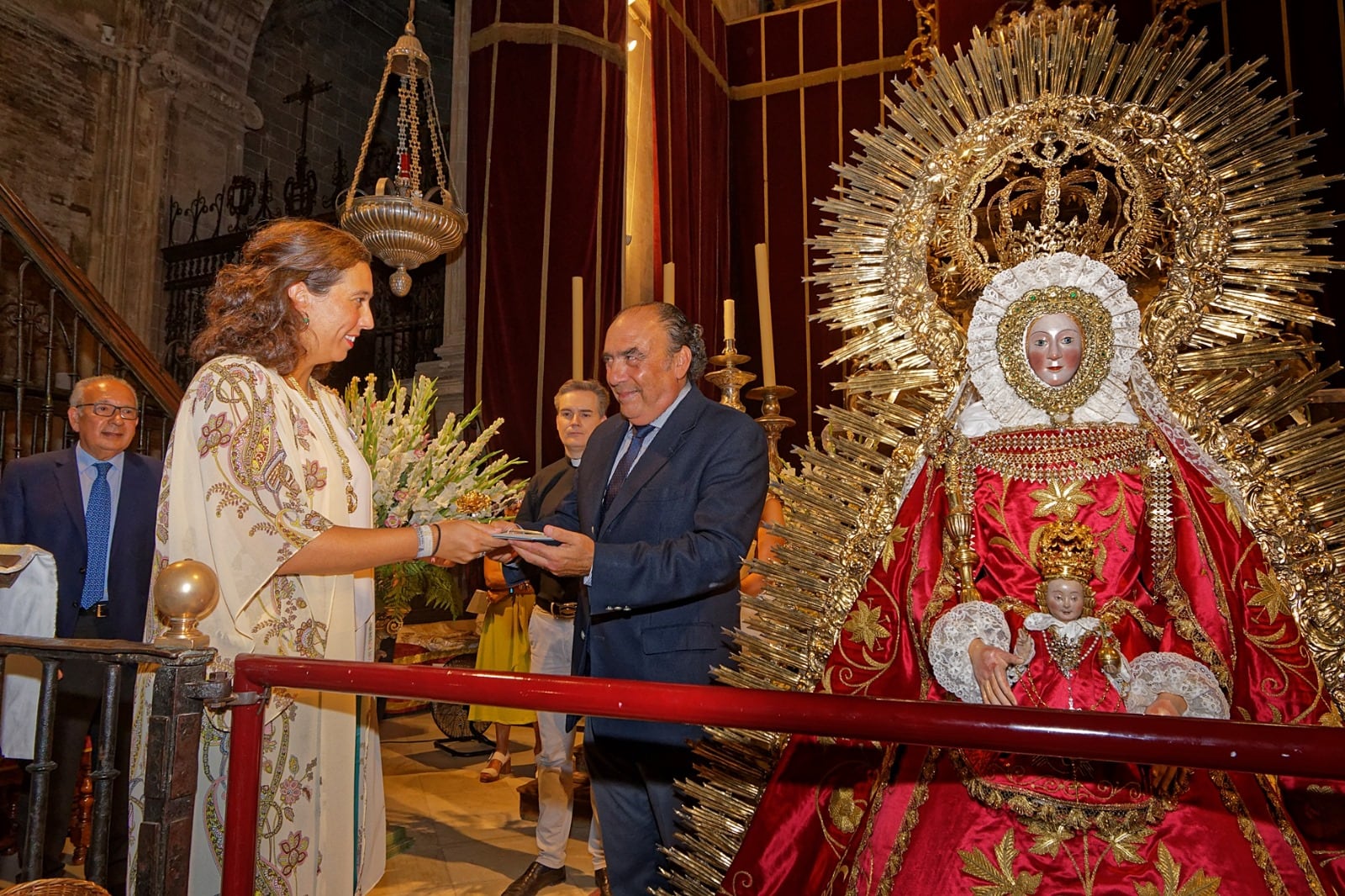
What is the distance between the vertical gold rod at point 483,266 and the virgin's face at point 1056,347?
360cm

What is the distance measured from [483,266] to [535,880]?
3.45 m

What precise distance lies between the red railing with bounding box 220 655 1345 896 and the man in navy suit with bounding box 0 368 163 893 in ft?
6.89

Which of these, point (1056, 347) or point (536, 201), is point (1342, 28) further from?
point (1056, 347)

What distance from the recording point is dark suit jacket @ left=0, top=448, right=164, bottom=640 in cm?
337

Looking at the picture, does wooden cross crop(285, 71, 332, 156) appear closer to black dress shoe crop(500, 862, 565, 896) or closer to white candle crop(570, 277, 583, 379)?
white candle crop(570, 277, 583, 379)

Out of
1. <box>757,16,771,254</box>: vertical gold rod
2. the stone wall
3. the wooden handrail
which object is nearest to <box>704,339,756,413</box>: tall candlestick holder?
the wooden handrail

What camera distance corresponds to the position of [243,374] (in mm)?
1943

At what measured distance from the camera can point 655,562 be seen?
212 cm

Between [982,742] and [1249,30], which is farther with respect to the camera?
[1249,30]

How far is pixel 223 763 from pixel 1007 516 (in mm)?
1926

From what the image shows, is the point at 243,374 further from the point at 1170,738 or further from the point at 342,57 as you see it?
the point at 342,57

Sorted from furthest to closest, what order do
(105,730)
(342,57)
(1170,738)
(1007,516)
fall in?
(342,57)
(1007,516)
(105,730)
(1170,738)

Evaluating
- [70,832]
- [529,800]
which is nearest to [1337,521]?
[529,800]

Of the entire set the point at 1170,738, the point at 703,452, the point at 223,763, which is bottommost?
the point at 223,763
